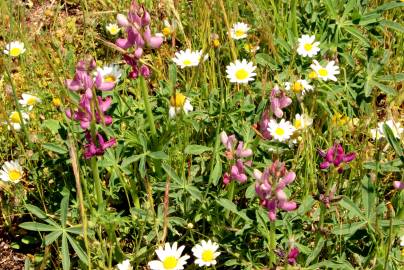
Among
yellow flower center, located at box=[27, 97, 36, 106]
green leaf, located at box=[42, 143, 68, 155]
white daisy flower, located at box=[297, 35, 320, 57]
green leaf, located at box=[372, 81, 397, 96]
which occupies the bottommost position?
green leaf, located at box=[42, 143, 68, 155]

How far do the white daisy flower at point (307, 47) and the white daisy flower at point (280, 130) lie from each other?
0.55 metres

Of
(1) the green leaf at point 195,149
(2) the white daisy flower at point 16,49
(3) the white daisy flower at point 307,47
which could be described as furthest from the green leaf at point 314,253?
(2) the white daisy flower at point 16,49

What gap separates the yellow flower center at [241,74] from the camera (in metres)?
2.82

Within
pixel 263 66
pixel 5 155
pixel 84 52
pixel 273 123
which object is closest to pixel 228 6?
pixel 263 66

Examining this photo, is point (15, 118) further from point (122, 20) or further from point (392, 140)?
point (392, 140)

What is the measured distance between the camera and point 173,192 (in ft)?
8.04

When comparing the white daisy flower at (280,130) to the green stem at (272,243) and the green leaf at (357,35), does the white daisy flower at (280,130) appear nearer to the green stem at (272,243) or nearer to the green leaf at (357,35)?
the green stem at (272,243)

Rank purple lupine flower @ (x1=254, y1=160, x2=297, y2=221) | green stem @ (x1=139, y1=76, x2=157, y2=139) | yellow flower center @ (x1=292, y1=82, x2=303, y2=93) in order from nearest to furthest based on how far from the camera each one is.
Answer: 1. purple lupine flower @ (x1=254, y1=160, x2=297, y2=221)
2. green stem @ (x1=139, y1=76, x2=157, y2=139)
3. yellow flower center @ (x1=292, y1=82, x2=303, y2=93)

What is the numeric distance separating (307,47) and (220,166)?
2.86ft

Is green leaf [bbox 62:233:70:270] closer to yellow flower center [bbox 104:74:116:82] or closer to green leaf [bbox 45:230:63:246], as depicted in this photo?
green leaf [bbox 45:230:63:246]

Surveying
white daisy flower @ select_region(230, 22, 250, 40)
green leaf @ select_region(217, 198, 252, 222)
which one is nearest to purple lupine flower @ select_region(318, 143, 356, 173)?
green leaf @ select_region(217, 198, 252, 222)

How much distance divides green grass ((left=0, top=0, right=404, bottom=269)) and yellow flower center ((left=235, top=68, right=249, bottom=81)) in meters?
0.08

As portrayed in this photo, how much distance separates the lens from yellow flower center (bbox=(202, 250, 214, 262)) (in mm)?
2270

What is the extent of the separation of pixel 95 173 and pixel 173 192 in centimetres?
36
